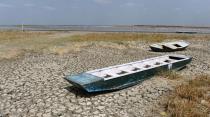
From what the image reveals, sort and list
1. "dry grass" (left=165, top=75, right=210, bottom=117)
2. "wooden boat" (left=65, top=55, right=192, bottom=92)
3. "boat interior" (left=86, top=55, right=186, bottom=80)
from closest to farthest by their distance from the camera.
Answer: "dry grass" (left=165, top=75, right=210, bottom=117)
"wooden boat" (left=65, top=55, right=192, bottom=92)
"boat interior" (left=86, top=55, right=186, bottom=80)

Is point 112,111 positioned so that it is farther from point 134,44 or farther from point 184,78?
point 134,44

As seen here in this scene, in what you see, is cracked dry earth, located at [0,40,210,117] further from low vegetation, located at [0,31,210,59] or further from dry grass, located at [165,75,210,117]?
low vegetation, located at [0,31,210,59]

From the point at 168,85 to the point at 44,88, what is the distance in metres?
5.77

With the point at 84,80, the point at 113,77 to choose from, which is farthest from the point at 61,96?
the point at 113,77

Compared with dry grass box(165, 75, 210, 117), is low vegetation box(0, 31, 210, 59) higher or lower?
higher

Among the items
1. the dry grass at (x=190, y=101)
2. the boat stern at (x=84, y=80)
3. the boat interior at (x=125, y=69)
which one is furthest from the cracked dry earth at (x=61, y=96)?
the boat interior at (x=125, y=69)

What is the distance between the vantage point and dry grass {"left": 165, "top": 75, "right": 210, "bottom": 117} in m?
10.3

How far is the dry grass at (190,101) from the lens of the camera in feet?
33.8

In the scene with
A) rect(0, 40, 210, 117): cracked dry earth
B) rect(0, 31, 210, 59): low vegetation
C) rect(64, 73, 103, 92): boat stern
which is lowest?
rect(0, 40, 210, 117): cracked dry earth

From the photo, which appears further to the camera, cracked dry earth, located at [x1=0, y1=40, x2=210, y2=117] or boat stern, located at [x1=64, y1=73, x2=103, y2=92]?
boat stern, located at [x1=64, y1=73, x2=103, y2=92]

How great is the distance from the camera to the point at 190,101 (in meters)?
11.4

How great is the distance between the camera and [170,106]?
10953 mm

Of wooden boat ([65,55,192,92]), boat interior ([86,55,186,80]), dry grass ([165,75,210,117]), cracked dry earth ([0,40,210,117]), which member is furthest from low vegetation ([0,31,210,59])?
dry grass ([165,75,210,117])

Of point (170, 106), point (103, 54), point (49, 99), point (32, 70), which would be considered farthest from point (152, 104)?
point (103, 54)
